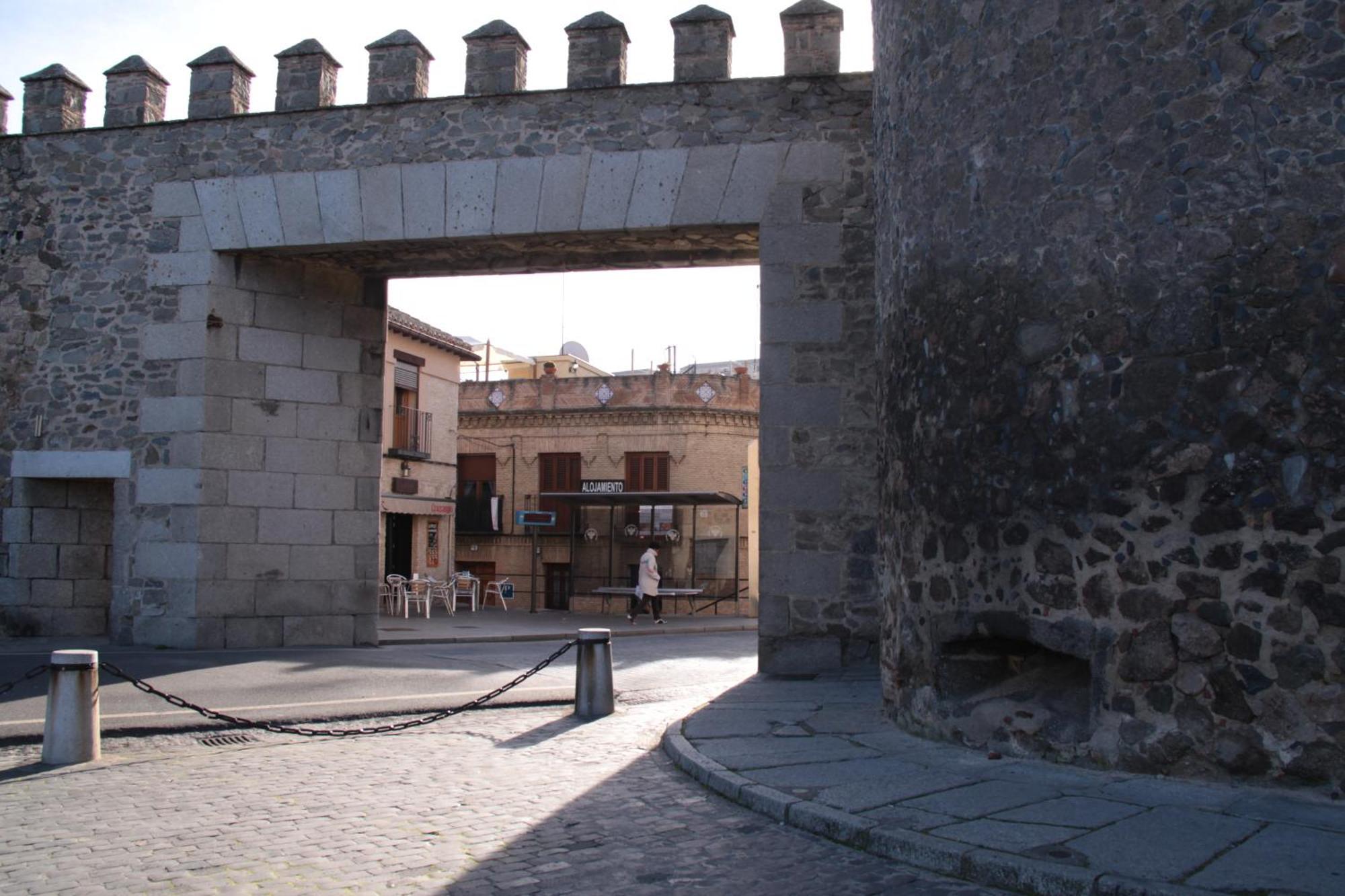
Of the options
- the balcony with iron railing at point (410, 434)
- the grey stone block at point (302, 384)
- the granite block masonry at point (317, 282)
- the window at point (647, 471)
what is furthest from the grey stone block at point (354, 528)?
the window at point (647, 471)

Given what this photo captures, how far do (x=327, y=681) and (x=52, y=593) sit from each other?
4600 millimetres

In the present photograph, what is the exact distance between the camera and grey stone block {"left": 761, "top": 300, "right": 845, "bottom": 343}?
10258 millimetres

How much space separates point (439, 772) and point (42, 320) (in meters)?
8.62

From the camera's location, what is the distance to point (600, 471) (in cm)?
3080

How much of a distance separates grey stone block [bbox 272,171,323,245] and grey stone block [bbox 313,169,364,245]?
0.07 m

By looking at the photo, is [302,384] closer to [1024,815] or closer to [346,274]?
[346,274]

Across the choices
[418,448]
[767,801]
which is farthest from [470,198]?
[418,448]

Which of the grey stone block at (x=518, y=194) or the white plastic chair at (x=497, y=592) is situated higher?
the grey stone block at (x=518, y=194)

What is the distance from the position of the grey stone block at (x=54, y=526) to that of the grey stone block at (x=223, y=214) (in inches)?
129

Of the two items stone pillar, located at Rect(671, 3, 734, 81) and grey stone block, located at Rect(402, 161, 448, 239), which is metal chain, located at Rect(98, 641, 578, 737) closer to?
Answer: grey stone block, located at Rect(402, 161, 448, 239)

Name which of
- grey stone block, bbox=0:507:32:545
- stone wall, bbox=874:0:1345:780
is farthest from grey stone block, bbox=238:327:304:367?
stone wall, bbox=874:0:1345:780

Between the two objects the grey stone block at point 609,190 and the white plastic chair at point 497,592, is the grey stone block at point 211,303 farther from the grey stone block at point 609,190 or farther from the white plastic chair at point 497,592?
the white plastic chair at point 497,592

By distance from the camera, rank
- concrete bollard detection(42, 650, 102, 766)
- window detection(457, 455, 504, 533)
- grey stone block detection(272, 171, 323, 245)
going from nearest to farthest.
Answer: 1. concrete bollard detection(42, 650, 102, 766)
2. grey stone block detection(272, 171, 323, 245)
3. window detection(457, 455, 504, 533)

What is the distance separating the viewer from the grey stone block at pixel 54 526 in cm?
1245
